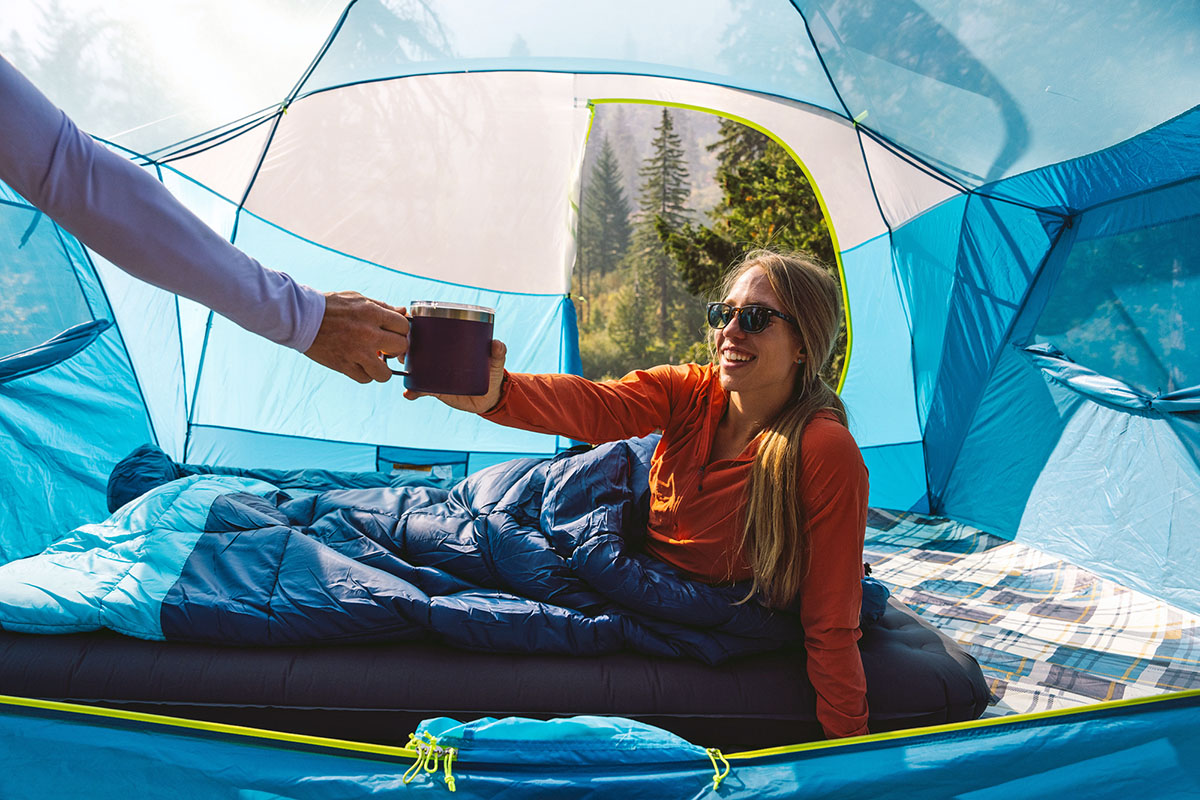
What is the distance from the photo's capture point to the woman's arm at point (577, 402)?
52.6 inches

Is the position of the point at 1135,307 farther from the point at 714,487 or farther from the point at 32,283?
the point at 32,283

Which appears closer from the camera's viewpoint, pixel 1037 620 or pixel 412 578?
pixel 412 578

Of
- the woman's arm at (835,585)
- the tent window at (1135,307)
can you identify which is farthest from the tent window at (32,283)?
the tent window at (1135,307)

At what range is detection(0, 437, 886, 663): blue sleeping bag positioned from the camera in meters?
1.43

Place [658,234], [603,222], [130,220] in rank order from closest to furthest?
1. [130,220]
2. [658,234]
3. [603,222]

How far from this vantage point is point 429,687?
1.37 m

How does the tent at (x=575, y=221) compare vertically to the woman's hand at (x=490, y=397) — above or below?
above

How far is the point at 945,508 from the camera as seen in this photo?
3.27 meters

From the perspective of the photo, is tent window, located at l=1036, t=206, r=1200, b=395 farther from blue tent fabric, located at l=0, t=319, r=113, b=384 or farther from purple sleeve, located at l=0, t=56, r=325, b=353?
blue tent fabric, located at l=0, t=319, r=113, b=384

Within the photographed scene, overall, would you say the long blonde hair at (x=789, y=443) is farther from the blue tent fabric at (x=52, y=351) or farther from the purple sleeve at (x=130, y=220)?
the blue tent fabric at (x=52, y=351)

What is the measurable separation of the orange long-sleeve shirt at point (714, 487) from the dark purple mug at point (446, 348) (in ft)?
0.81

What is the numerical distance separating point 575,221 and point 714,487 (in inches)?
89.9

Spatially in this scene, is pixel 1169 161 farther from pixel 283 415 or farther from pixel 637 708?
pixel 283 415

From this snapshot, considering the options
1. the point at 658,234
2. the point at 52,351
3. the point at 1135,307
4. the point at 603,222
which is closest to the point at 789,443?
the point at 1135,307
